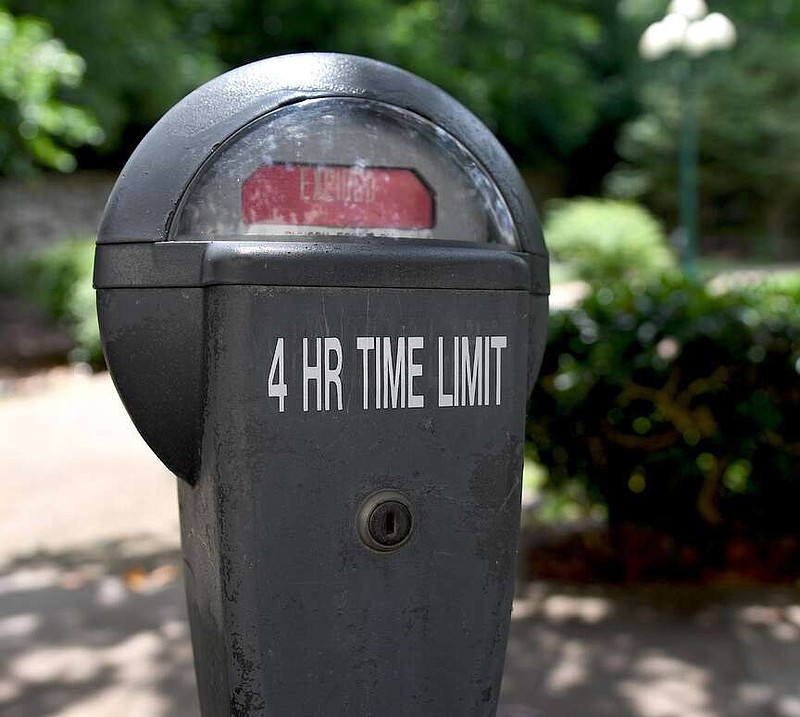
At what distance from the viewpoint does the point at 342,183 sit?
1727 mm

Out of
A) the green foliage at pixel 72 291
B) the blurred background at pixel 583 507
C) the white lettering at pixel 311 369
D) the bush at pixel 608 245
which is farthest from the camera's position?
the bush at pixel 608 245

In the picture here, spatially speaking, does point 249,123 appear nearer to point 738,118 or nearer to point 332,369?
point 332,369

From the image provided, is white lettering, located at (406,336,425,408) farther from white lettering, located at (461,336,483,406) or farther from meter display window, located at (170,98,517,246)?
meter display window, located at (170,98,517,246)

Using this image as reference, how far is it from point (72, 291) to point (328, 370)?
10376mm

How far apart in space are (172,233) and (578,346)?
259 centimetres

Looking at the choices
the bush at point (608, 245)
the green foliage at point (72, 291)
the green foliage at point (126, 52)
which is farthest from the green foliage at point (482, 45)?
the green foliage at point (72, 291)

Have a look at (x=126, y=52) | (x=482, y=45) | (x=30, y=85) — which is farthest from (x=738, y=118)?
(x=30, y=85)

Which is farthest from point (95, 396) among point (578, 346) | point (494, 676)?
point (494, 676)

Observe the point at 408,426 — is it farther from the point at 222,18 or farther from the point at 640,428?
the point at 222,18

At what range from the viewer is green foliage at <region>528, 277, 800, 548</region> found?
3881 mm

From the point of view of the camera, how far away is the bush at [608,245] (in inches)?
706

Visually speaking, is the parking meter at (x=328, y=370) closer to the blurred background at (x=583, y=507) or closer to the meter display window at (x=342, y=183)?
the meter display window at (x=342, y=183)

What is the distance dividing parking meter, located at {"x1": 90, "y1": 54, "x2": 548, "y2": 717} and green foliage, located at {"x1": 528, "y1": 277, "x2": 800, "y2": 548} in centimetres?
224

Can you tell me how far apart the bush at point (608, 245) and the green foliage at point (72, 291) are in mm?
8406
